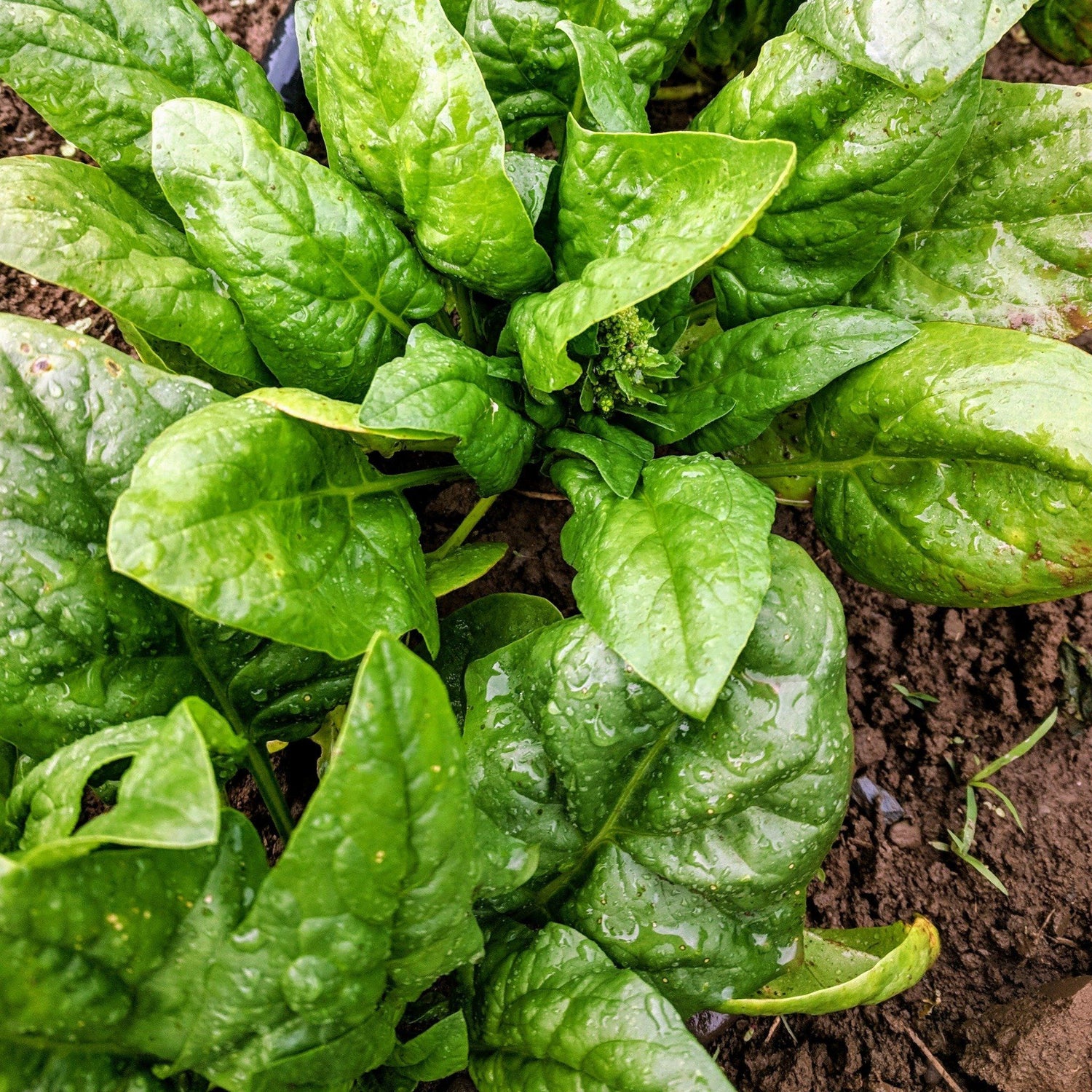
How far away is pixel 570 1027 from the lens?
1.30 meters

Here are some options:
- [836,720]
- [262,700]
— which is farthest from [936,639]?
[262,700]

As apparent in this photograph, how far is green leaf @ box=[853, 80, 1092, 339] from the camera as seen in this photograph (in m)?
1.56

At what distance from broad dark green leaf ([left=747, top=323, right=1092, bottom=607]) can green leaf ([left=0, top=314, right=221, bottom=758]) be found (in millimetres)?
1094

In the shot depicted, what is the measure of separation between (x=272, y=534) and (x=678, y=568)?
58 cm

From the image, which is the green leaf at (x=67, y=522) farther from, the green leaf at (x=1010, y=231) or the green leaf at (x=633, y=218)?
the green leaf at (x=1010, y=231)

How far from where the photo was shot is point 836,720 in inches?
54.3

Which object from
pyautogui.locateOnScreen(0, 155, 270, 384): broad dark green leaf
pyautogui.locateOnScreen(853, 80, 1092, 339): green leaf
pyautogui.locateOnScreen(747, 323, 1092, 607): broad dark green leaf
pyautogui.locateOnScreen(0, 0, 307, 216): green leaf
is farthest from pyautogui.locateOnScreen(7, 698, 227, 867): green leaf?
pyautogui.locateOnScreen(853, 80, 1092, 339): green leaf

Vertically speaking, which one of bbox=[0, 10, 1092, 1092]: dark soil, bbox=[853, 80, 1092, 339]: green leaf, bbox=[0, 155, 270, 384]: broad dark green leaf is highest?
bbox=[853, 80, 1092, 339]: green leaf

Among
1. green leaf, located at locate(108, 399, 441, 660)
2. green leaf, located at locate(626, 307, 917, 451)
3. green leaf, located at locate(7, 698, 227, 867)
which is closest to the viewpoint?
green leaf, located at locate(7, 698, 227, 867)

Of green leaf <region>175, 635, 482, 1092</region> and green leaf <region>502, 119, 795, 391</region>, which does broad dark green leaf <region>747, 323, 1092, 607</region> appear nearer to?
green leaf <region>502, 119, 795, 391</region>

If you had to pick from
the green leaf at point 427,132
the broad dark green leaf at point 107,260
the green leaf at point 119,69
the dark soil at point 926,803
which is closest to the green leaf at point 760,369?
the green leaf at point 427,132

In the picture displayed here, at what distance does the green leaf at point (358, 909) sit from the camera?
94cm

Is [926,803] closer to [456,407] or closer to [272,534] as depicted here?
[456,407]

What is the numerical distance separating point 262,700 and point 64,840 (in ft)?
2.02
